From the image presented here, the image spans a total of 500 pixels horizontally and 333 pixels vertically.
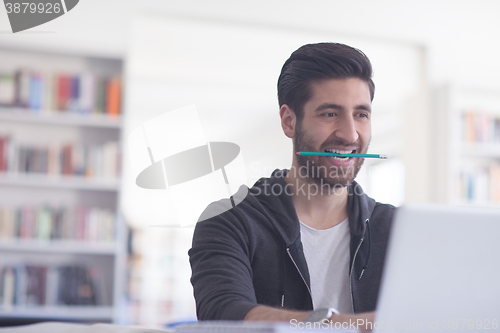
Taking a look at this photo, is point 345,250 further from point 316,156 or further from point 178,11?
point 178,11

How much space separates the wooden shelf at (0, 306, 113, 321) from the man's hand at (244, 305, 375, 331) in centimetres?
229

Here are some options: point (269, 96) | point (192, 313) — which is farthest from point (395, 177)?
point (192, 313)

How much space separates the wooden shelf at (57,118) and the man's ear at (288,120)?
193 cm

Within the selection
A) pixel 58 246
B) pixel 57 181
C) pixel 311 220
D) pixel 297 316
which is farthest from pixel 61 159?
pixel 297 316

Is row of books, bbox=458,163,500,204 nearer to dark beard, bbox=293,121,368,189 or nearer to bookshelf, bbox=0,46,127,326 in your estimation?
bookshelf, bbox=0,46,127,326

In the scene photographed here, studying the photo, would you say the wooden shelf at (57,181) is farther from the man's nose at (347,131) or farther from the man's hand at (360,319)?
the man's hand at (360,319)

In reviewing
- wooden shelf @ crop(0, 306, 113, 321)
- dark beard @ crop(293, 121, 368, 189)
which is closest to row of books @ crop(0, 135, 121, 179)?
wooden shelf @ crop(0, 306, 113, 321)

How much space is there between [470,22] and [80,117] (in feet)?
10.2

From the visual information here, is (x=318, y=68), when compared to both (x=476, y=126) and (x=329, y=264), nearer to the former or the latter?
(x=329, y=264)

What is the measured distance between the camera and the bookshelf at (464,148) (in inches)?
143

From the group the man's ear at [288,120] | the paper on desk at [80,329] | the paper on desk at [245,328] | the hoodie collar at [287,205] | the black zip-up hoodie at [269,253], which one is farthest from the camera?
the man's ear at [288,120]

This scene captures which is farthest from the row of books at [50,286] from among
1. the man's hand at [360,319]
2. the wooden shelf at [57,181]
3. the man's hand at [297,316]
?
the man's hand at [360,319]

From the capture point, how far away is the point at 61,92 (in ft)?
10.0

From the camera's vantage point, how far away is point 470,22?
3996 millimetres
